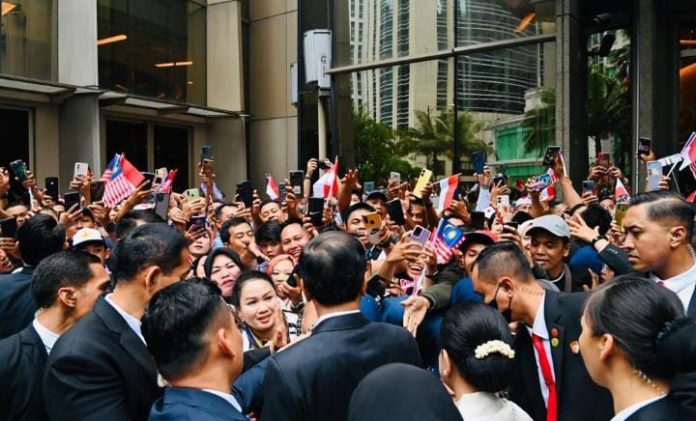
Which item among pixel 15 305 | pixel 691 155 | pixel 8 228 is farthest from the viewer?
pixel 691 155

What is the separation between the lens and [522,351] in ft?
12.3

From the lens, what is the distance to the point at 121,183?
8.14m

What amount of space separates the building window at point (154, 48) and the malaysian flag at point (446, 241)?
15922 millimetres

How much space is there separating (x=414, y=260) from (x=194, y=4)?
1948 centimetres

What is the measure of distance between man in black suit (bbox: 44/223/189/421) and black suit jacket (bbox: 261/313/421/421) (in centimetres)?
54

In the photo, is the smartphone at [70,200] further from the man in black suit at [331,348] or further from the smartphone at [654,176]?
the smartphone at [654,176]

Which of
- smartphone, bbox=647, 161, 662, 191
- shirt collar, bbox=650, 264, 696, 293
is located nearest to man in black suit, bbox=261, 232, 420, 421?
shirt collar, bbox=650, 264, 696, 293

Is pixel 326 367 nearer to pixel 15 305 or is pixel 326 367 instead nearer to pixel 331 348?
pixel 331 348

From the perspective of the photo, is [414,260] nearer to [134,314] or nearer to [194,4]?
[134,314]

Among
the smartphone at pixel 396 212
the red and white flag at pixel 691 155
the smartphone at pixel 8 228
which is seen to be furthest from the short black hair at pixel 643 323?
the red and white flag at pixel 691 155

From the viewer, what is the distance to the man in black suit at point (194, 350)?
7.97 feet

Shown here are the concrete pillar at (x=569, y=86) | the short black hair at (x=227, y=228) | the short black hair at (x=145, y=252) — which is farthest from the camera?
the concrete pillar at (x=569, y=86)

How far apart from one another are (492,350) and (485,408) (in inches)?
8.6

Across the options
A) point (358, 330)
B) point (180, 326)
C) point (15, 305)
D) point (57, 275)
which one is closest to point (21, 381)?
point (57, 275)
